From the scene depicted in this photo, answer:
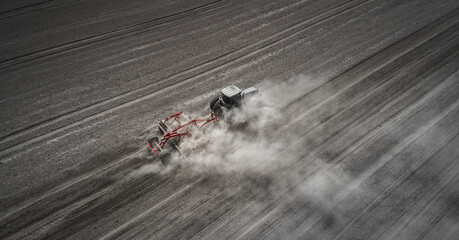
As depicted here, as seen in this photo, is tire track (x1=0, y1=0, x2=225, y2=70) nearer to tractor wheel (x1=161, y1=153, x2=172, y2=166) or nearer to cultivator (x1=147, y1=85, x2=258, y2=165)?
cultivator (x1=147, y1=85, x2=258, y2=165)

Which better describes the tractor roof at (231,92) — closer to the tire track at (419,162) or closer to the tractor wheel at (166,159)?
the tractor wheel at (166,159)

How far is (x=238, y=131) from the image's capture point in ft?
31.3

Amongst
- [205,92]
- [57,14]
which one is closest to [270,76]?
[205,92]

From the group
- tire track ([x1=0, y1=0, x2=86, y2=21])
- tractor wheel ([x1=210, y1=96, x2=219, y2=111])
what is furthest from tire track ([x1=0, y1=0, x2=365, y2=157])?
tire track ([x1=0, y1=0, x2=86, y2=21])

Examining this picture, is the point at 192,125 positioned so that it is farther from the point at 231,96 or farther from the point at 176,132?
the point at 231,96

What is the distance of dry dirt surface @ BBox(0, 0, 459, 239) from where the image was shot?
741cm

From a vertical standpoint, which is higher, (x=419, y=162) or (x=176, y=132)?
(x=176, y=132)

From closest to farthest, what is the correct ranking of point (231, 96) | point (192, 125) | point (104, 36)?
point (231, 96) < point (192, 125) < point (104, 36)

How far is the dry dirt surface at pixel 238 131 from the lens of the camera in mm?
7406

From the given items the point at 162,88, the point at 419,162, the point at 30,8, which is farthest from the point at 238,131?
the point at 30,8

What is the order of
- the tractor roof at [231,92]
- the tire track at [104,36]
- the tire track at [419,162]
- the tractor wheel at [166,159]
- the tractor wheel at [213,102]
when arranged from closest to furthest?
the tire track at [419,162] < the tractor wheel at [166,159] < the tractor roof at [231,92] < the tractor wheel at [213,102] < the tire track at [104,36]

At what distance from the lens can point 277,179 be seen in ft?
26.9

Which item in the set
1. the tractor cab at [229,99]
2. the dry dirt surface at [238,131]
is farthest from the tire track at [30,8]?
the tractor cab at [229,99]

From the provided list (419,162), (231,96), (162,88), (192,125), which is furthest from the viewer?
(162,88)
